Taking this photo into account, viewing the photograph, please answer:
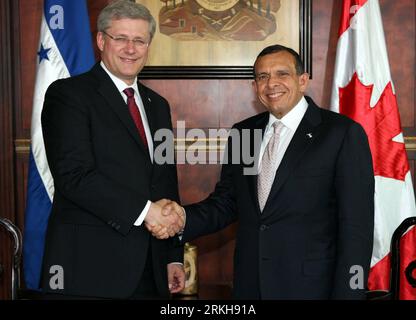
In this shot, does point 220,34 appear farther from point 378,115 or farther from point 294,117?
point 294,117

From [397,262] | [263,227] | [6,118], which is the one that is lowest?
[397,262]

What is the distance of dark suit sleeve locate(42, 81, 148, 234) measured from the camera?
2.04 metres

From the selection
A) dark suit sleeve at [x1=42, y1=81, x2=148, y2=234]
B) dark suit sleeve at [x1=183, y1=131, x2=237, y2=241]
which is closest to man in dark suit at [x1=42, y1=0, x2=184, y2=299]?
dark suit sleeve at [x1=42, y1=81, x2=148, y2=234]

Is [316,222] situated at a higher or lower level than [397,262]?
higher

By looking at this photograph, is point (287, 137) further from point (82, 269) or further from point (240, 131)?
point (82, 269)

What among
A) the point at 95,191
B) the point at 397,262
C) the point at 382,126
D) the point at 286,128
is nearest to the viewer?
the point at 95,191

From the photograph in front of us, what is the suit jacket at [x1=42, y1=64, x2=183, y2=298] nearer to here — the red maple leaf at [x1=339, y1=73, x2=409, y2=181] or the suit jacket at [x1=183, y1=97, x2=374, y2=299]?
the suit jacket at [x1=183, y1=97, x2=374, y2=299]

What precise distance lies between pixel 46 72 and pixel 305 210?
1.96 meters

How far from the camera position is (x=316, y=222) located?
2.12 m

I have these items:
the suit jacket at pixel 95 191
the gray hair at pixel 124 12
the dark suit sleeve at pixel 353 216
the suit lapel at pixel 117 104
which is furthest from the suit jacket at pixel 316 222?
the gray hair at pixel 124 12

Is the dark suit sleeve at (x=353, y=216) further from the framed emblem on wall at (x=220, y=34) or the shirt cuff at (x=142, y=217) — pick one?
the framed emblem on wall at (x=220, y=34)

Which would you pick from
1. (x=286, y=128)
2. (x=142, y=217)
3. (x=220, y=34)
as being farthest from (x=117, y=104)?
(x=220, y=34)

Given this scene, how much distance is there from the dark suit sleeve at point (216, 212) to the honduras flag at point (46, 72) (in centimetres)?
115

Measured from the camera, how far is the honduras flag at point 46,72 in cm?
333
